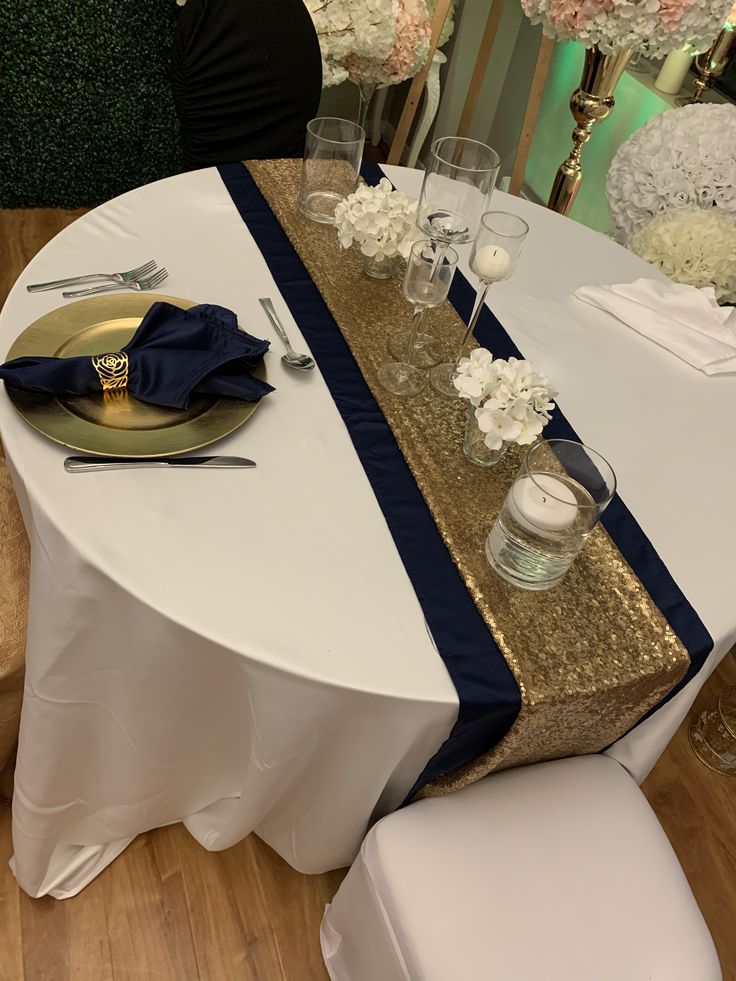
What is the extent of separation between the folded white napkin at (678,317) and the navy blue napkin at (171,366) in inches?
25.2

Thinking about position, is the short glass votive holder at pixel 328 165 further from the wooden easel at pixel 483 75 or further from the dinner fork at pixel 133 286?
the wooden easel at pixel 483 75

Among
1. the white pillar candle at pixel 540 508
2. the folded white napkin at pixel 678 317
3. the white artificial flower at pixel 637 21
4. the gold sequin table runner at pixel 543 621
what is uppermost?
the white artificial flower at pixel 637 21

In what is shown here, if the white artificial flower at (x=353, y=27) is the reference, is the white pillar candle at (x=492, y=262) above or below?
below

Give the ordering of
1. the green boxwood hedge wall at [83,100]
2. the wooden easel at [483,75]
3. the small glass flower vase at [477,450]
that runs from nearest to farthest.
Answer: the small glass flower vase at [477,450]
the wooden easel at [483,75]
the green boxwood hedge wall at [83,100]

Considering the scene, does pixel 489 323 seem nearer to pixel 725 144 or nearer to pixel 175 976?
pixel 725 144

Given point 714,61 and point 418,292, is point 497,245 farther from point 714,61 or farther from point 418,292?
point 714,61

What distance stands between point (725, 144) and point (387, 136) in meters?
2.28

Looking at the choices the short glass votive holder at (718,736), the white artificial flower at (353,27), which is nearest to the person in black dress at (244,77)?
the white artificial flower at (353,27)

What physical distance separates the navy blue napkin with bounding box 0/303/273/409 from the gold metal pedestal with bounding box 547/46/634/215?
121 cm

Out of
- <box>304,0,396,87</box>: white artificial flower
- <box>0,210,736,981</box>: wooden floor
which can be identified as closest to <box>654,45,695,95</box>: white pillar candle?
<box>304,0,396,87</box>: white artificial flower

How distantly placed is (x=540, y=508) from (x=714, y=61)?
1.86m

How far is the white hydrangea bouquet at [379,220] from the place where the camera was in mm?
1155

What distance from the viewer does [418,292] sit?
1035 mm

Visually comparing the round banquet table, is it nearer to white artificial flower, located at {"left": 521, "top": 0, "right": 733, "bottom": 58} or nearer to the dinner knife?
the dinner knife
